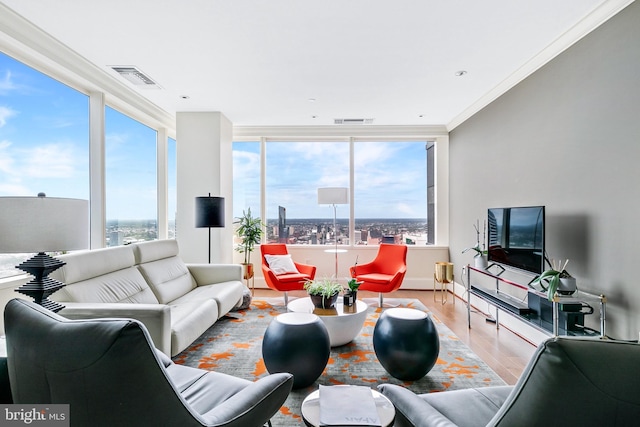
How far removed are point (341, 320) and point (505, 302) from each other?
1.59m

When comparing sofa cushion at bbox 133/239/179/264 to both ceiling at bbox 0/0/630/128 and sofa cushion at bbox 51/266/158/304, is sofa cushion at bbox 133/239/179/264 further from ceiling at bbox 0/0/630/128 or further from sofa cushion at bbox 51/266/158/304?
ceiling at bbox 0/0/630/128

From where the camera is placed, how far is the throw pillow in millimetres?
4507

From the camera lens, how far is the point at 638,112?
6.98 ft

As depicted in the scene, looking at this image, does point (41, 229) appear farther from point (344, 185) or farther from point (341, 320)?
point (344, 185)

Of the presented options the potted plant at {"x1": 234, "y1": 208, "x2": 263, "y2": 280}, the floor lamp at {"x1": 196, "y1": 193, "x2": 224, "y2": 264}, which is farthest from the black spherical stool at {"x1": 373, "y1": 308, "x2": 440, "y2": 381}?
the potted plant at {"x1": 234, "y1": 208, "x2": 263, "y2": 280}

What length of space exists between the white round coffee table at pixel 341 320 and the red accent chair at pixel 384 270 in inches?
42.5

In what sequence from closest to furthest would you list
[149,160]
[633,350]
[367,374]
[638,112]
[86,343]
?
[633,350] < [86,343] < [638,112] < [367,374] < [149,160]

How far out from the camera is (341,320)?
292cm

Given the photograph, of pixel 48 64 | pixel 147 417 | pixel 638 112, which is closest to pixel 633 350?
pixel 147 417

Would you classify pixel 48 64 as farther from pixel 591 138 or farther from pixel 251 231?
pixel 591 138

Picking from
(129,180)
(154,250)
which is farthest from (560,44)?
(129,180)

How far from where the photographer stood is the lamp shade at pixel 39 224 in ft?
5.13

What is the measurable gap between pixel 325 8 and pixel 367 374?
2815 mm

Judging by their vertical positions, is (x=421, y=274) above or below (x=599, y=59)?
below
